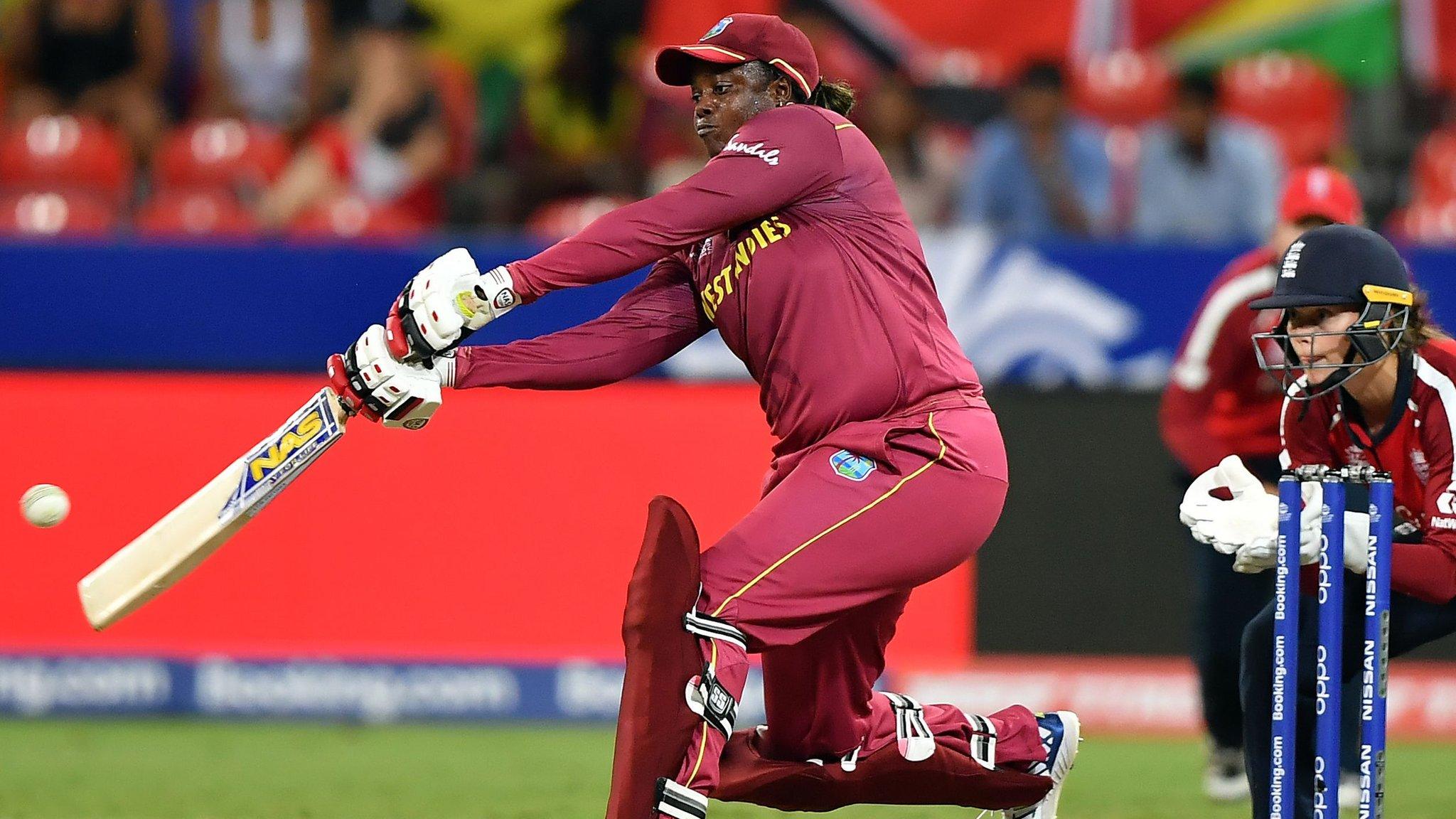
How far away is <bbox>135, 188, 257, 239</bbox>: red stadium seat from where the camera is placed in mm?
9312

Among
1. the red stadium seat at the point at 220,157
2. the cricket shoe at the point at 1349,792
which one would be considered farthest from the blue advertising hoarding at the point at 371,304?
the cricket shoe at the point at 1349,792

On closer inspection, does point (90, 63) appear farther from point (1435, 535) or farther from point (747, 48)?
point (1435, 535)

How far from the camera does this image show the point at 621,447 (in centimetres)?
784

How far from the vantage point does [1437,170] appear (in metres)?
10.4

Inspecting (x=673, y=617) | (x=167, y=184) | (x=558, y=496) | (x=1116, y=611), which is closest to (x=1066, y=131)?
(x=1116, y=611)

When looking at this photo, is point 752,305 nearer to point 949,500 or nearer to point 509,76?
point 949,500

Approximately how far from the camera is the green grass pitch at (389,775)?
5.78 m

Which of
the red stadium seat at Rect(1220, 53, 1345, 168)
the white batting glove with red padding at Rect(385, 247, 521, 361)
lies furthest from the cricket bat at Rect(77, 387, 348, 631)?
the red stadium seat at Rect(1220, 53, 1345, 168)

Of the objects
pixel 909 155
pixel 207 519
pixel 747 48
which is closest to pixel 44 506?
pixel 207 519

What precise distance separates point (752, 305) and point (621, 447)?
3539mm

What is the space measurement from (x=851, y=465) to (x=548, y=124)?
674cm

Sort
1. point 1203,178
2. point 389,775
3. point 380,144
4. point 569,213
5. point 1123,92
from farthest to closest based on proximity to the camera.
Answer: point 1123,92 → point 380,144 → point 1203,178 → point 569,213 → point 389,775

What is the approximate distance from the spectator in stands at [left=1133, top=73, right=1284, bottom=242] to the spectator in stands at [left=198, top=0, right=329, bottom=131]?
4.49 metres

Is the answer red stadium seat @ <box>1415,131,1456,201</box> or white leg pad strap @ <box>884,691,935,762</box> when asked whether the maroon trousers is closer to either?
white leg pad strap @ <box>884,691,935,762</box>
